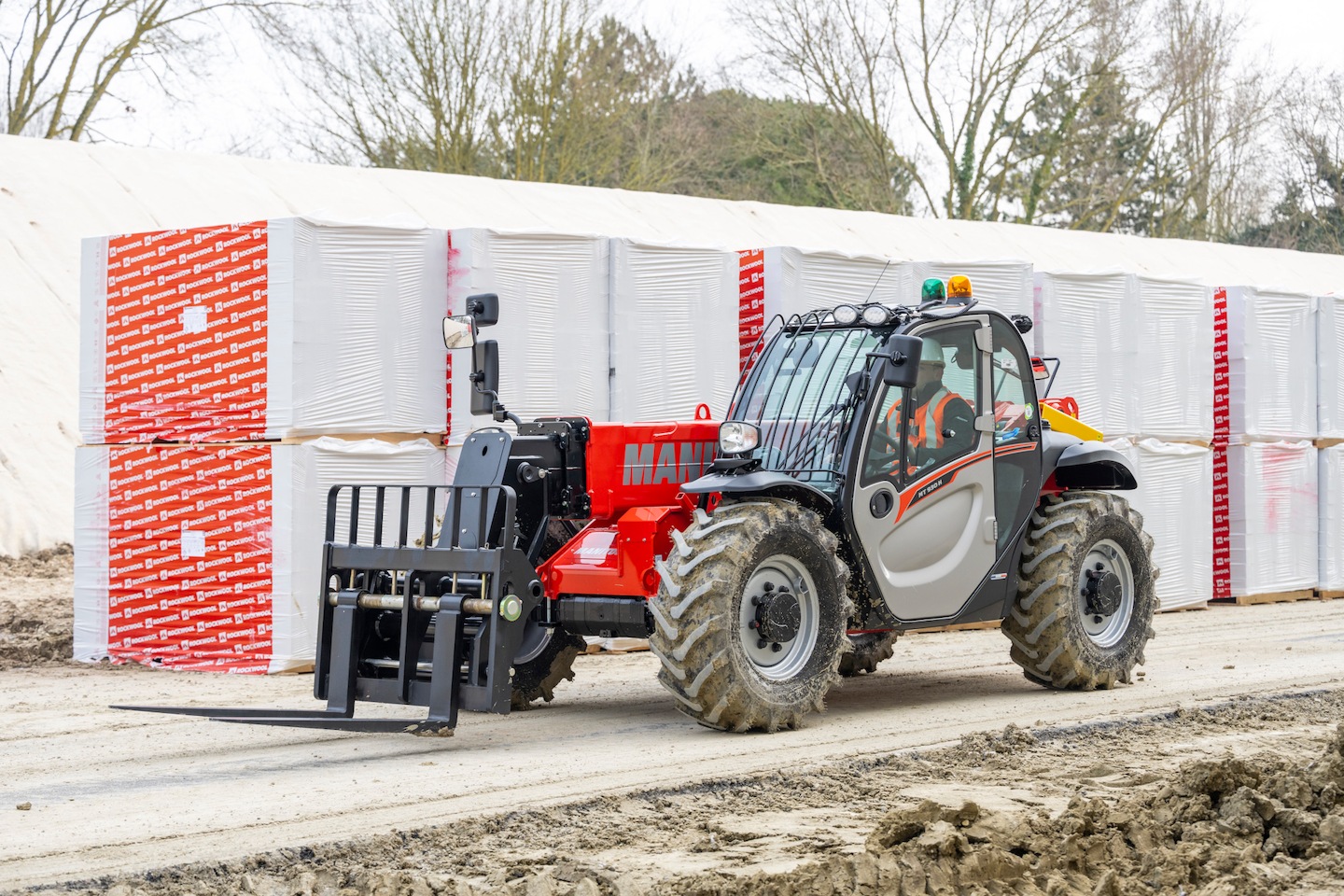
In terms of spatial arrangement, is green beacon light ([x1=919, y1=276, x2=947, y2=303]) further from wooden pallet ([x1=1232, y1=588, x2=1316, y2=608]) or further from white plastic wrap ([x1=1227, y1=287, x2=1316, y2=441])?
wooden pallet ([x1=1232, y1=588, x2=1316, y2=608])

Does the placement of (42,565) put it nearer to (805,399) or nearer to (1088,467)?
(805,399)

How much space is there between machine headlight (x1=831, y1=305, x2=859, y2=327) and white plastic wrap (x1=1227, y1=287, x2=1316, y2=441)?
7.21 meters

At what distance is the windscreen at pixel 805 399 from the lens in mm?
7773

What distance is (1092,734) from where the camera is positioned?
7254 millimetres

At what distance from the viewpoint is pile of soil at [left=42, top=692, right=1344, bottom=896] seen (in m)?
4.60

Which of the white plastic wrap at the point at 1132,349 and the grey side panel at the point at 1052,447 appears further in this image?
the white plastic wrap at the point at 1132,349

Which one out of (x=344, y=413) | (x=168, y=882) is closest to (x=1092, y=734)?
(x=168, y=882)

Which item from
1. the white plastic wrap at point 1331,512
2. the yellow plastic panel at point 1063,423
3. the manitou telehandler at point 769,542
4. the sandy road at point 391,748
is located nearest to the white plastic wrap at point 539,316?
the manitou telehandler at point 769,542

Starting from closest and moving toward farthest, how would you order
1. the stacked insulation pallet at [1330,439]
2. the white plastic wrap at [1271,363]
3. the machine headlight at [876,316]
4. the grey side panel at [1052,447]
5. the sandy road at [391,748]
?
1. the sandy road at [391,748]
2. the machine headlight at [876,316]
3. the grey side panel at [1052,447]
4. the white plastic wrap at [1271,363]
5. the stacked insulation pallet at [1330,439]

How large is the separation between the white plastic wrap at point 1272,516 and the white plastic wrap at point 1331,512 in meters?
0.09

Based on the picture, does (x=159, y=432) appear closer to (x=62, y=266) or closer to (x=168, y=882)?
(x=168, y=882)

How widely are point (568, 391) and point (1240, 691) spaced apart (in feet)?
15.6

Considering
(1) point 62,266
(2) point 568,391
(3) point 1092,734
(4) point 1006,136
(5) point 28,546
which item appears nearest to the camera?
(3) point 1092,734

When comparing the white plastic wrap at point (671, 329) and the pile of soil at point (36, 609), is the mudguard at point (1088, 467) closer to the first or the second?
the white plastic wrap at point (671, 329)
